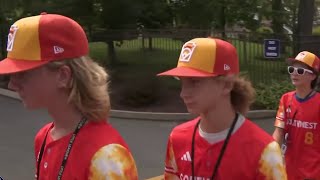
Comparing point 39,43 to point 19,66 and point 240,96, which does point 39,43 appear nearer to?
point 19,66

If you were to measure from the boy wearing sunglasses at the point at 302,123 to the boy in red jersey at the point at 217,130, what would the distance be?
2.45 meters

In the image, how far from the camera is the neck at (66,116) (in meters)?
2.45

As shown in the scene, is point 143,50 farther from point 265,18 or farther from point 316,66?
point 316,66

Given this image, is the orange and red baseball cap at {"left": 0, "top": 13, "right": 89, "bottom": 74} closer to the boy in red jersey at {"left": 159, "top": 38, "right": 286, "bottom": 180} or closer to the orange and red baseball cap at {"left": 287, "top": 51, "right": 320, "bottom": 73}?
the boy in red jersey at {"left": 159, "top": 38, "right": 286, "bottom": 180}

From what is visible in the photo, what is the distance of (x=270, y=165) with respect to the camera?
3.00 m

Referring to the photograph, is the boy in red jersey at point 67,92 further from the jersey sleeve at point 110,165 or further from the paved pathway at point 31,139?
the paved pathway at point 31,139

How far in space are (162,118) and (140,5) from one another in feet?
8.80

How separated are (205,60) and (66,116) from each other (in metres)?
0.97

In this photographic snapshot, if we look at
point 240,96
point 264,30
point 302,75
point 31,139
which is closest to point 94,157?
point 240,96

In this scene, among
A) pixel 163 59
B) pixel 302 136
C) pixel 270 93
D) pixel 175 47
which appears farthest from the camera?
pixel 175 47

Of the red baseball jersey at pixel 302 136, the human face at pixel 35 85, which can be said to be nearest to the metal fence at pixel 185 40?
the red baseball jersey at pixel 302 136

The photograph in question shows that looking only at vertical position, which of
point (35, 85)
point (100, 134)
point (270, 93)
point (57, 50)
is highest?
point (57, 50)

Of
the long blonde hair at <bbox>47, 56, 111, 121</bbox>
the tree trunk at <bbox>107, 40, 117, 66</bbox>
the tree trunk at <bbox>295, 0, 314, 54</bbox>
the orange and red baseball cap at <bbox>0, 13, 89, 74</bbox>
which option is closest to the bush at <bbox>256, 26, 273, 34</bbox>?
the tree trunk at <bbox>295, 0, 314, 54</bbox>

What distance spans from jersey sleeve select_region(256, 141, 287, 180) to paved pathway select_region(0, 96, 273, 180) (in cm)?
514
